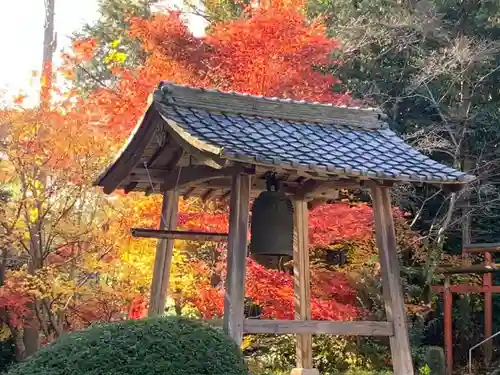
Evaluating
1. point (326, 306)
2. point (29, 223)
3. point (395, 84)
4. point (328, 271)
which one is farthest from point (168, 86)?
point (395, 84)

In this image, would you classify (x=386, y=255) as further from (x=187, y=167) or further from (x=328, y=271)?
(x=328, y=271)

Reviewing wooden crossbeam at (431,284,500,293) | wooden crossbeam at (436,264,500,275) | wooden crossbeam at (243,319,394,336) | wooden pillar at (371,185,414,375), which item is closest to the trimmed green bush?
wooden crossbeam at (243,319,394,336)

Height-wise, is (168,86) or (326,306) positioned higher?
(168,86)

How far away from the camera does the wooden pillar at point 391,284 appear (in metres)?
5.07

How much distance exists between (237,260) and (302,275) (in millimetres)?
1660

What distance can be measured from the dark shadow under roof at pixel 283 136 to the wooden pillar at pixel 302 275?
3.43ft

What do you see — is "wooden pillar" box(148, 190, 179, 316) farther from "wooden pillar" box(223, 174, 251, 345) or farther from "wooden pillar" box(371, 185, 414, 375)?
"wooden pillar" box(371, 185, 414, 375)

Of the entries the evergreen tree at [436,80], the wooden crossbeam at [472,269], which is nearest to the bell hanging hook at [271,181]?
the wooden crossbeam at [472,269]

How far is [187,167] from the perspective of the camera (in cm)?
562

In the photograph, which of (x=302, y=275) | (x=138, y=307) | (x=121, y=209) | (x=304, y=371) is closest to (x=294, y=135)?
(x=302, y=275)

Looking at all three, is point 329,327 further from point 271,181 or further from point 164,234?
point 164,234

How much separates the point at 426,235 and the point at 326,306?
158 inches

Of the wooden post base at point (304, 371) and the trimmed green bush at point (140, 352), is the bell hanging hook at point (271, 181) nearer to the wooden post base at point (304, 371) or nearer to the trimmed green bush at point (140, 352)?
the trimmed green bush at point (140, 352)

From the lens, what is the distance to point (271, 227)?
5070mm
